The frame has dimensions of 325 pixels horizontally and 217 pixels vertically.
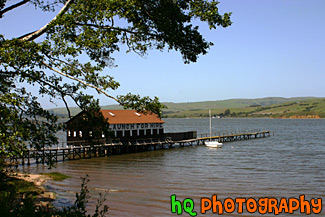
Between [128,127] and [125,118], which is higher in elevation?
[125,118]

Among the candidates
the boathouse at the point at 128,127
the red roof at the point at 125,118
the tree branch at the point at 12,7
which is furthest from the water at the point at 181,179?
the tree branch at the point at 12,7

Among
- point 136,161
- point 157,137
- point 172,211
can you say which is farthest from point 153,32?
point 157,137

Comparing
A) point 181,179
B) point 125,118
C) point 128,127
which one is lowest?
point 181,179

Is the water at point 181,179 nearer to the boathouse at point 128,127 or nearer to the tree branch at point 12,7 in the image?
the boathouse at point 128,127

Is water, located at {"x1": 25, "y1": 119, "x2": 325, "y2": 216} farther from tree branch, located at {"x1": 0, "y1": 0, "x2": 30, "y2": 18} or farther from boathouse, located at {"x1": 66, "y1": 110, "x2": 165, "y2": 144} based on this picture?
tree branch, located at {"x1": 0, "y1": 0, "x2": 30, "y2": 18}

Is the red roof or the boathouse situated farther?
the red roof

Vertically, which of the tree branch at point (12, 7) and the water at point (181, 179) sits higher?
the tree branch at point (12, 7)

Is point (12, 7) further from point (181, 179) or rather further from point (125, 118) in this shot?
point (125, 118)

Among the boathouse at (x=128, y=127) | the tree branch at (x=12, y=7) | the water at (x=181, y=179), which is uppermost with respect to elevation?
the tree branch at (x=12, y=7)

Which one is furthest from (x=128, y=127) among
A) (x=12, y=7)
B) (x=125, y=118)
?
(x=12, y=7)

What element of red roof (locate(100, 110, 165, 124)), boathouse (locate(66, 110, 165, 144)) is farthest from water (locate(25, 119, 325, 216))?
red roof (locate(100, 110, 165, 124))

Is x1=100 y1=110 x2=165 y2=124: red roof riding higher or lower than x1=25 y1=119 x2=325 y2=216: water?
higher

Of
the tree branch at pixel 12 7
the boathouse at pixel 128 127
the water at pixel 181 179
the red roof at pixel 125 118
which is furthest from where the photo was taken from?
Answer: the red roof at pixel 125 118

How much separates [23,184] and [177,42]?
18.5 metres
